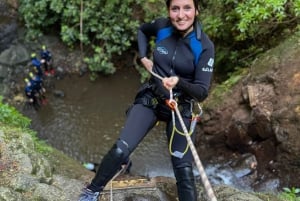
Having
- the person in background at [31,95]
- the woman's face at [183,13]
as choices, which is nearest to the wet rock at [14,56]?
the person in background at [31,95]

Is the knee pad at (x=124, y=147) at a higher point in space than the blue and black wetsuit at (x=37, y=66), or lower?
higher

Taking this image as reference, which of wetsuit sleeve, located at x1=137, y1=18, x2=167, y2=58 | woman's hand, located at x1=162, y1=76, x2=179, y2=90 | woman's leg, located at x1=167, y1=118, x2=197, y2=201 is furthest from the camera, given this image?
wetsuit sleeve, located at x1=137, y1=18, x2=167, y2=58

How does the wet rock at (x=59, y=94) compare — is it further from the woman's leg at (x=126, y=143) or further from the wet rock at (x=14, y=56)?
the woman's leg at (x=126, y=143)

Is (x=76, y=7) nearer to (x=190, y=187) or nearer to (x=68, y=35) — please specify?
(x=68, y=35)

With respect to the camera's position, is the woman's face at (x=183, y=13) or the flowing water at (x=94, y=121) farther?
the flowing water at (x=94, y=121)

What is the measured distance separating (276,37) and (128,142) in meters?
5.14

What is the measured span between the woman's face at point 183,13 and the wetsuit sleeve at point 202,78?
7.2 inches

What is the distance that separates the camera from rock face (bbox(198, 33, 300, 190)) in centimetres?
606

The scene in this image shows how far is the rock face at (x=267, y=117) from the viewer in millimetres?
6059

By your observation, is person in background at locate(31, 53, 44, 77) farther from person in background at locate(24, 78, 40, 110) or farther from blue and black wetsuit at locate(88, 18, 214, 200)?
blue and black wetsuit at locate(88, 18, 214, 200)

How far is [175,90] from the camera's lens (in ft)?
11.3

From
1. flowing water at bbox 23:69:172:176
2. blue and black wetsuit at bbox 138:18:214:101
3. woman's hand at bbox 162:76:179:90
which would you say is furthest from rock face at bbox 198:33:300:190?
woman's hand at bbox 162:76:179:90

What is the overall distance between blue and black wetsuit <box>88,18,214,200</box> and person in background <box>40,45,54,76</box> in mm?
7031

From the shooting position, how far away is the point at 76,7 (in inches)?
407
